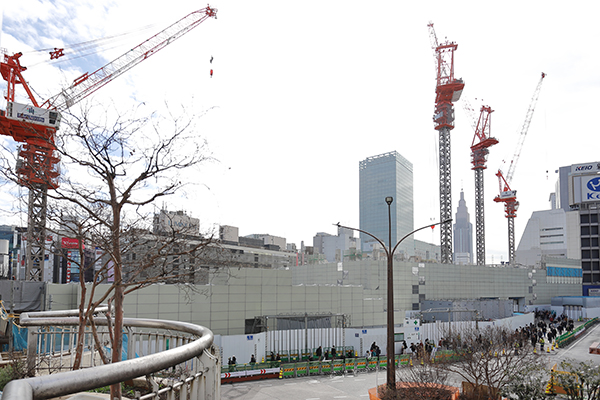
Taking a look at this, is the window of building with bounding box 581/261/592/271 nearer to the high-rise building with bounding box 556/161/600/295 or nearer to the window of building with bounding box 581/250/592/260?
the high-rise building with bounding box 556/161/600/295

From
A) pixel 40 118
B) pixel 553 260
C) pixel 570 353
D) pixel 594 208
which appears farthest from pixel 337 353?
pixel 594 208

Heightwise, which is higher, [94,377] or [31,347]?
[94,377]

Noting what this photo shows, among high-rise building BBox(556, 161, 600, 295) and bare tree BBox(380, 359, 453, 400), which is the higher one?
high-rise building BBox(556, 161, 600, 295)

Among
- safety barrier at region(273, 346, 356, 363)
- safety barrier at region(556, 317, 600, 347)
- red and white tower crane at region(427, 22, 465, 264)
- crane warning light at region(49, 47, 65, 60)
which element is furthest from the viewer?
red and white tower crane at region(427, 22, 465, 264)

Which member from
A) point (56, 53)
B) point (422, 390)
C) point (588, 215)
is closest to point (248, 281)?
point (422, 390)

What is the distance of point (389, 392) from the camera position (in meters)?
14.6

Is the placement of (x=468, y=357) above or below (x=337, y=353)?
above

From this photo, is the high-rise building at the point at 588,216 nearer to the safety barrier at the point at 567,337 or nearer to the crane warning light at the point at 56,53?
the safety barrier at the point at 567,337

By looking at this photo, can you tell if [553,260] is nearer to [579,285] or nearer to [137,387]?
[579,285]

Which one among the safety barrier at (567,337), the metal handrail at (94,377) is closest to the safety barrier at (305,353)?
the safety barrier at (567,337)

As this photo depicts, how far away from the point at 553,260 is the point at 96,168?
9643 centimetres

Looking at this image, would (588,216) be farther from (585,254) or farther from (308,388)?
(308,388)

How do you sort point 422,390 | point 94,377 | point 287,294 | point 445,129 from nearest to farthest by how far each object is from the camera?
point 94,377 < point 422,390 < point 287,294 < point 445,129

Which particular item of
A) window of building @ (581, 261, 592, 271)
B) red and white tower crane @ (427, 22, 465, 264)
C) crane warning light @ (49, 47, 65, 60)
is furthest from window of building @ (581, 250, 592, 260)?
crane warning light @ (49, 47, 65, 60)
